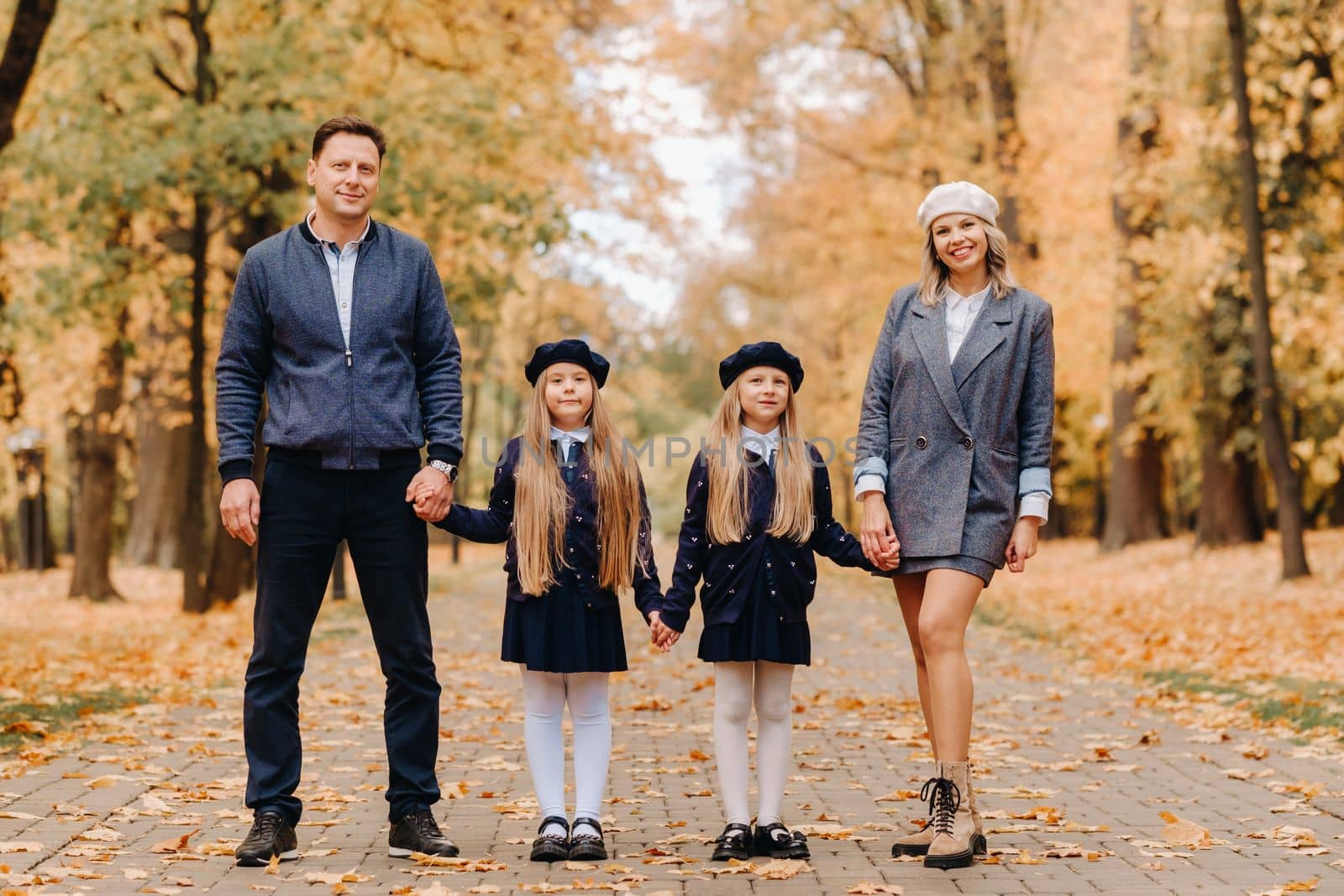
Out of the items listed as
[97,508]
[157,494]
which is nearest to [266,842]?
[97,508]

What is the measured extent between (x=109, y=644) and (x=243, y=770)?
296 inches

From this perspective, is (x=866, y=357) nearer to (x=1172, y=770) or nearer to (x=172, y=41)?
(x=172, y=41)

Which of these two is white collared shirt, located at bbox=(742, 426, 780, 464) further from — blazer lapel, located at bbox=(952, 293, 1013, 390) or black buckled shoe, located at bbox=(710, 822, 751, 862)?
black buckled shoe, located at bbox=(710, 822, 751, 862)

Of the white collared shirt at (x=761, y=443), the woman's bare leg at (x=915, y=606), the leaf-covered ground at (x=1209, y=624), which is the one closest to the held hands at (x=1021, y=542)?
the woman's bare leg at (x=915, y=606)

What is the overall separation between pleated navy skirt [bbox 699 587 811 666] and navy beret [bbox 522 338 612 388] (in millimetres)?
951

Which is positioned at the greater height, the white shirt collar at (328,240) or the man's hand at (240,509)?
the white shirt collar at (328,240)

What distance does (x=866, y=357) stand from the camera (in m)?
33.9

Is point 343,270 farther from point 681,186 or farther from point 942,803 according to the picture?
point 681,186

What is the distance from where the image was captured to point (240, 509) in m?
5.11

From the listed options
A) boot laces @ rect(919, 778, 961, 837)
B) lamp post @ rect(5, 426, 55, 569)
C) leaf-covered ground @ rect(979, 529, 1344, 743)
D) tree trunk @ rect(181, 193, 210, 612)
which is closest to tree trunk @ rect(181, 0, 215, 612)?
tree trunk @ rect(181, 193, 210, 612)

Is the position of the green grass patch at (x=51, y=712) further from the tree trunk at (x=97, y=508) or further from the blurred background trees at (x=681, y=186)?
the tree trunk at (x=97, y=508)

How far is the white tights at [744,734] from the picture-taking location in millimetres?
5262

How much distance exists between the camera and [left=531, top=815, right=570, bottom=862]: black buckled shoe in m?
5.13

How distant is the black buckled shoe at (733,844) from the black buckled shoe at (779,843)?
43 millimetres
